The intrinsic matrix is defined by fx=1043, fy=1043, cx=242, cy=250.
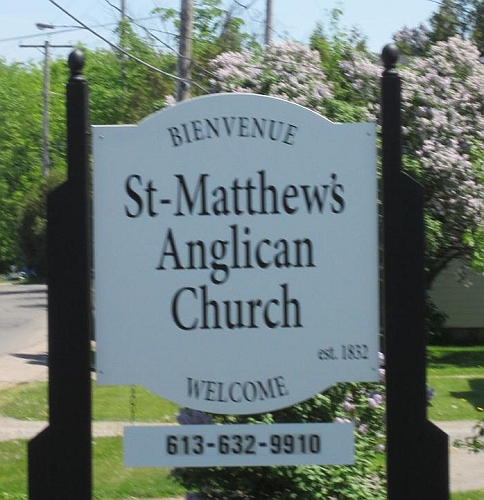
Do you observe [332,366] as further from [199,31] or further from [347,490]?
[199,31]

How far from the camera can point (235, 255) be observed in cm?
456

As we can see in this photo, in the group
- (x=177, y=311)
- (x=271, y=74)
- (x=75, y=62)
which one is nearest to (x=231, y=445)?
(x=177, y=311)

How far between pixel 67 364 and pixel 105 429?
627 cm

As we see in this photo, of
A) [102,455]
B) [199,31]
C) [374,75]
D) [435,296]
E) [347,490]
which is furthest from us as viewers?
[435,296]

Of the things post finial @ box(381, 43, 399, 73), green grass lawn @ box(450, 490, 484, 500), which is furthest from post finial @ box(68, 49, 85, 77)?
green grass lawn @ box(450, 490, 484, 500)

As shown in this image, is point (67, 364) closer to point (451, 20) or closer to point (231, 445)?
point (231, 445)

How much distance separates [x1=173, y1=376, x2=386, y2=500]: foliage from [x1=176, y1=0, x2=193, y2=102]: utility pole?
948 centimetres

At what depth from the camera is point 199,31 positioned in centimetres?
2133

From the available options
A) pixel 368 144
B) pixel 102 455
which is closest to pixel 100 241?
pixel 368 144

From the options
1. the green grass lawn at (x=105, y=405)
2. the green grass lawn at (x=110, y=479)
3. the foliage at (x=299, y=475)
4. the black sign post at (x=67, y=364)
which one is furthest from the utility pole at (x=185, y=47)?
the black sign post at (x=67, y=364)

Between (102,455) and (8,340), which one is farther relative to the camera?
(8,340)

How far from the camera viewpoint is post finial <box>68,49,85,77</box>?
15.3 feet

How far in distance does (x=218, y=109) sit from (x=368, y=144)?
2.24 ft

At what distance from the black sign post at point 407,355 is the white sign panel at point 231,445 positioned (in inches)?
9.5
